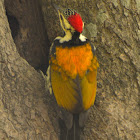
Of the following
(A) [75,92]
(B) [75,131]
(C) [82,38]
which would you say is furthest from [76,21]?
(B) [75,131]

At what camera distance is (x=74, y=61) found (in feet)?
9.36

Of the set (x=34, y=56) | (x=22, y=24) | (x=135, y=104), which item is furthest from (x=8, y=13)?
(x=135, y=104)

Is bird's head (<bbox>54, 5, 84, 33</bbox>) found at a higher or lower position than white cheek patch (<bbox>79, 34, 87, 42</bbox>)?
higher

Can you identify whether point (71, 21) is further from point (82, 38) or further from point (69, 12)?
point (82, 38)

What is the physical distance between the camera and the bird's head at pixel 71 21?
273cm

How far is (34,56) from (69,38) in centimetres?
118

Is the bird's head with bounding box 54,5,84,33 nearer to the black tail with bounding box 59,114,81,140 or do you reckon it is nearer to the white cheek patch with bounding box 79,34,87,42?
the white cheek patch with bounding box 79,34,87,42

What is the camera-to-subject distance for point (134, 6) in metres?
3.07

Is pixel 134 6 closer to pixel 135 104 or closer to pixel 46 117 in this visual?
pixel 135 104

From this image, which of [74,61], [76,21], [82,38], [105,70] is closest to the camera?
[76,21]

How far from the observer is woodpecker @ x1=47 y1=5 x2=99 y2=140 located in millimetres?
2760

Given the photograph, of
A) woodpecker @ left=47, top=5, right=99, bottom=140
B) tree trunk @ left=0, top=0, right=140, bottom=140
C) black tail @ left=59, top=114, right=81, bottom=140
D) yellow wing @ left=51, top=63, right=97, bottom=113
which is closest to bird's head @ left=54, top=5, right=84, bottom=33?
woodpecker @ left=47, top=5, right=99, bottom=140

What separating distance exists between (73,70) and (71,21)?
554mm

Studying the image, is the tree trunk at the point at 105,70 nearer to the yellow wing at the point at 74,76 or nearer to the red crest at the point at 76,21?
the yellow wing at the point at 74,76
